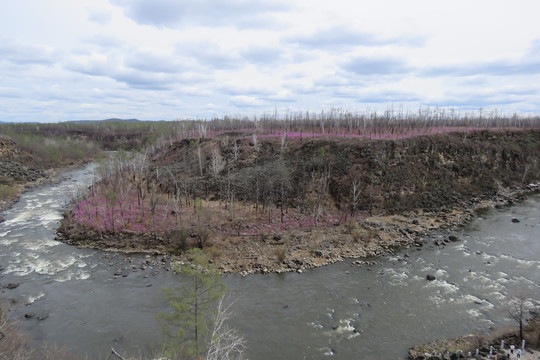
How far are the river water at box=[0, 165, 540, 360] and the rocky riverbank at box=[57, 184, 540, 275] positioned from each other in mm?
1203

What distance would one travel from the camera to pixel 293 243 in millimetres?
31453

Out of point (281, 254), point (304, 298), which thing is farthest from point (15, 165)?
point (304, 298)

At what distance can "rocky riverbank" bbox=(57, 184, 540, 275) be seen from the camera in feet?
92.3

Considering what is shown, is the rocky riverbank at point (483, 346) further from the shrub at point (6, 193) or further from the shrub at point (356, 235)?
the shrub at point (6, 193)

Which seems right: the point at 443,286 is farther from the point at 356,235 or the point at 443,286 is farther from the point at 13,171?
the point at 13,171

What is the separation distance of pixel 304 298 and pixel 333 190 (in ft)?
73.0

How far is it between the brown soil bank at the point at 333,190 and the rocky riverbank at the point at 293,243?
11cm

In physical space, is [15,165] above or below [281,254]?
above

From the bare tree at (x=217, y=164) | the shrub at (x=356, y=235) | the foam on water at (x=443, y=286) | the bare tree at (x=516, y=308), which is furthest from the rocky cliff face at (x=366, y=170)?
the bare tree at (x=516, y=308)

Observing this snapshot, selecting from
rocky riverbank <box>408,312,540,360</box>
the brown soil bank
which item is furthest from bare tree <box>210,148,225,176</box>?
rocky riverbank <box>408,312,540,360</box>

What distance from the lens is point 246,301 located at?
888 inches

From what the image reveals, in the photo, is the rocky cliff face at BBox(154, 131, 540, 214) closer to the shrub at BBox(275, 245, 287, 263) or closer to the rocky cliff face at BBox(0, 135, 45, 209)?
the shrub at BBox(275, 245, 287, 263)

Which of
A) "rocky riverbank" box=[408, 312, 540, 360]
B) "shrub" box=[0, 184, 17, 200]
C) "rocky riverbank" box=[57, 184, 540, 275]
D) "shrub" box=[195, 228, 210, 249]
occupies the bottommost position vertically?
"rocky riverbank" box=[408, 312, 540, 360]

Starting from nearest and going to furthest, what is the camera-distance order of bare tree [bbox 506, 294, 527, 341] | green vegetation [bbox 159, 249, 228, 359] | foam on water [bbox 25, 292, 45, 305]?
1. green vegetation [bbox 159, 249, 228, 359]
2. bare tree [bbox 506, 294, 527, 341]
3. foam on water [bbox 25, 292, 45, 305]
